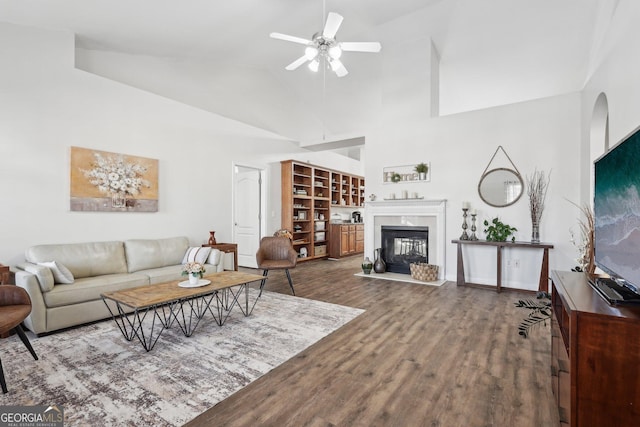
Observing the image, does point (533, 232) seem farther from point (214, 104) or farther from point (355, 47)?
point (214, 104)

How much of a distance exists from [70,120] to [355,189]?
→ 7.15 m

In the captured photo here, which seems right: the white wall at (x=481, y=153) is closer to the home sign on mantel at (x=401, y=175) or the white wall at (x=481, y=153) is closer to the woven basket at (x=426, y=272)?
the home sign on mantel at (x=401, y=175)

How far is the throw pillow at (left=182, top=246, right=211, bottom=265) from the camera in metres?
4.26

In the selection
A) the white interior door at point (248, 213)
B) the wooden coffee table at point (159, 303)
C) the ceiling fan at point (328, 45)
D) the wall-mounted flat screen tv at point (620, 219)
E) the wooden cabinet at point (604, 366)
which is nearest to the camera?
the wooden cabinet at point (604, 366)

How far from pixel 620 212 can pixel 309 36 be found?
4.99 m

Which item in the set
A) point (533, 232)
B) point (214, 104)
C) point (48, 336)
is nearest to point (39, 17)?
point (214, 104)

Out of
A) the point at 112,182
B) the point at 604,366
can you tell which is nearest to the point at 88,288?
the point at 112,182

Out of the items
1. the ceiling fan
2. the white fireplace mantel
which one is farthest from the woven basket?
the ceiling fan

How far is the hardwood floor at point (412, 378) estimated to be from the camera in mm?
1688

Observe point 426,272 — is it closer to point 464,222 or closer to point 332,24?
point 464,222

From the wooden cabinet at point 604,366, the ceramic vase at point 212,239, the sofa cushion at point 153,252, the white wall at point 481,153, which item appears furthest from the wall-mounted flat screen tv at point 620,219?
the ceramic vase at point 212,239

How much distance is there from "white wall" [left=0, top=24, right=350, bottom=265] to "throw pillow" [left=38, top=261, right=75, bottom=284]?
2.33ft

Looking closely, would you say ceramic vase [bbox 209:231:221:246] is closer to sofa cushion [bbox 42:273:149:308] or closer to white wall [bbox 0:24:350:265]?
white wall [bbox 0:24:350:265]

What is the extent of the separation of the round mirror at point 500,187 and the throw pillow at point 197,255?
4391mm
